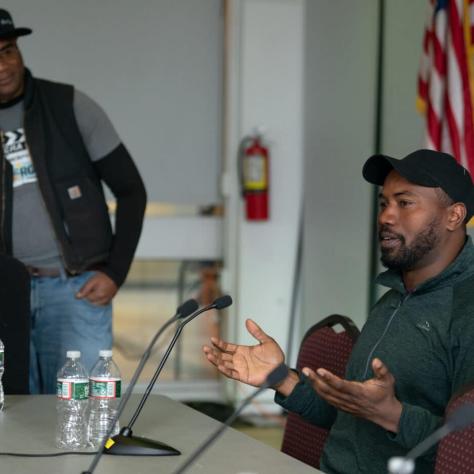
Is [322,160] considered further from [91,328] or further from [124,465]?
[124,465]

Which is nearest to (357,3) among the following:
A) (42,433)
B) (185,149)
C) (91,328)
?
(185,149)

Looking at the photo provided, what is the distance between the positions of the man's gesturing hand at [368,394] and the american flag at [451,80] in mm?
2154

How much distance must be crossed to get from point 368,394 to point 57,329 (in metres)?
1.80

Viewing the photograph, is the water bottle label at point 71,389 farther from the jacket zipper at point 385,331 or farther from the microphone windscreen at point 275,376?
the microphone windscreen at point 275,376

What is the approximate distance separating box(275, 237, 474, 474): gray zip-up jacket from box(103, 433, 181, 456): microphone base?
446 mm

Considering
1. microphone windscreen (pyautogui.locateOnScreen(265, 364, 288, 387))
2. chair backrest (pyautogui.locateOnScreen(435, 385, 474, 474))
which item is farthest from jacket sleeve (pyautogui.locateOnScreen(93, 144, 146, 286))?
microphone windscreen (pyautogui.locateOnScreen(265, 364, 288, 387))

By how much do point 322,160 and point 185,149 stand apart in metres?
0.84

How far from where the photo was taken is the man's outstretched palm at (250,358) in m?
2.46

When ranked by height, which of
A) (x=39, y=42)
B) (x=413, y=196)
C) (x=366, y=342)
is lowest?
(x=366, y=342)

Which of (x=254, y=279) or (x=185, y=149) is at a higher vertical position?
(x=185, y=149)

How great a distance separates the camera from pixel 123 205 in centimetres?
395

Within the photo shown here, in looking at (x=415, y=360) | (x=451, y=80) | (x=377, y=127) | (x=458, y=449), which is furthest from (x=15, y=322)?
(x=377, y=127)

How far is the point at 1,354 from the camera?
9.61 feet

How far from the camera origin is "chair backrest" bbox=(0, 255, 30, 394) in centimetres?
321
